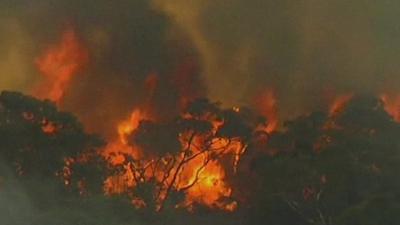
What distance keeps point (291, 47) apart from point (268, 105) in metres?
6.96

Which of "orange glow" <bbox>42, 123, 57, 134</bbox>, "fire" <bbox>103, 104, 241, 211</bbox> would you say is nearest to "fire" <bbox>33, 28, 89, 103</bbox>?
"fire" <bbox>103, 104, 241, 211</bbox>

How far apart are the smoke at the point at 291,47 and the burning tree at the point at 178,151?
42.3 feet

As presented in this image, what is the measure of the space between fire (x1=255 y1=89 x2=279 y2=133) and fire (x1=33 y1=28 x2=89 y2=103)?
14.2 m

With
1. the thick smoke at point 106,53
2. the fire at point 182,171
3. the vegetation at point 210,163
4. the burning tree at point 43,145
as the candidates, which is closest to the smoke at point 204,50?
the thick smoke at point 106,53

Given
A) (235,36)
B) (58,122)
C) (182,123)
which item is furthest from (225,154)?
(235,36)

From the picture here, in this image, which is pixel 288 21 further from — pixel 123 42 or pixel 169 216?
pixel 169 216

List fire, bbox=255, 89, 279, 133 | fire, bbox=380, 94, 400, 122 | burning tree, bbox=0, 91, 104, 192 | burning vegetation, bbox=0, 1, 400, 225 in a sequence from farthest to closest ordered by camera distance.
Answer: fire, bbox=380, 94, 400, 122 < fire, bbox=255, 89, 279, 133 < burning tree, bbox=0, 91, 104, 192 < burning vegetation, bbox=0, 1, 400, 225

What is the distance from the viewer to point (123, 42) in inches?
2464

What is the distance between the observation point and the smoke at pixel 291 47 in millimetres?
65125

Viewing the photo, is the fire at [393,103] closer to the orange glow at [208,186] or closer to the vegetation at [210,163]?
the vegetation at [210,163]

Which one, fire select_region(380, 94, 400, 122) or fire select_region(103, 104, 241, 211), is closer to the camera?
fire select_region(103, 104, 241, 211)

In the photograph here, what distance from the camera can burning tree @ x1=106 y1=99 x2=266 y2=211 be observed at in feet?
152

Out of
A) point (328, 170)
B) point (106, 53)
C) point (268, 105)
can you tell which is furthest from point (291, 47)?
point (328, 170)

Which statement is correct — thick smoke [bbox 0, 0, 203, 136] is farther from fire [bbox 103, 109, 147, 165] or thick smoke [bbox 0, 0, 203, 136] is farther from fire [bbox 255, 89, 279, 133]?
fire [bbox 255, 89, 279, 133]
